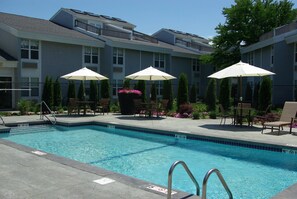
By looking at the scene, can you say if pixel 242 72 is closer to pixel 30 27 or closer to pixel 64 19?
pixel 30 27

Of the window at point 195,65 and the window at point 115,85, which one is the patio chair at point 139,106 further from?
the window at point 195,65

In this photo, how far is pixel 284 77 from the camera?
2517 centimetres

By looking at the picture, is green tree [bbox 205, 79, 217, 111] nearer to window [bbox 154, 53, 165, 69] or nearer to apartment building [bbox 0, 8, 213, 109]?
apartment building [bbox 0, 8, 213, 109]

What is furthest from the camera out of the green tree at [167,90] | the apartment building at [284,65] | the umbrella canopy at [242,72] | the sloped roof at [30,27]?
the apartment building at [284,65]

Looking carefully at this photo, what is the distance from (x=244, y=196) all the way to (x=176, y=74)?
100 ft

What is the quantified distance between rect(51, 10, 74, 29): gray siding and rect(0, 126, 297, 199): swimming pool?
767 inches

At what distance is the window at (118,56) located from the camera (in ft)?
94.8

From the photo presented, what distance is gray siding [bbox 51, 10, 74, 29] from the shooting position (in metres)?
31.4

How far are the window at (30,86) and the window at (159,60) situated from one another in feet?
40.7

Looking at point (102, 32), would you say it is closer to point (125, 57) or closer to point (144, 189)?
point (125, 57)

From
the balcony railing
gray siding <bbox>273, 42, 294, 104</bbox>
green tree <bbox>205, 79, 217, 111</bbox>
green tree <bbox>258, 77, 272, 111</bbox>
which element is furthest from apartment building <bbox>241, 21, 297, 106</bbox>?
the balcony railing

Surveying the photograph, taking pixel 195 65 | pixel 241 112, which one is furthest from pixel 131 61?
pixel 241 112

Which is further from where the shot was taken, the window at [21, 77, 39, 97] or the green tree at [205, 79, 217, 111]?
the window at [21, 77, 39, 97]

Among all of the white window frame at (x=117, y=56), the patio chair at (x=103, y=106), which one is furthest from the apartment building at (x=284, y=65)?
the patio chair at (x=103, y=106)
